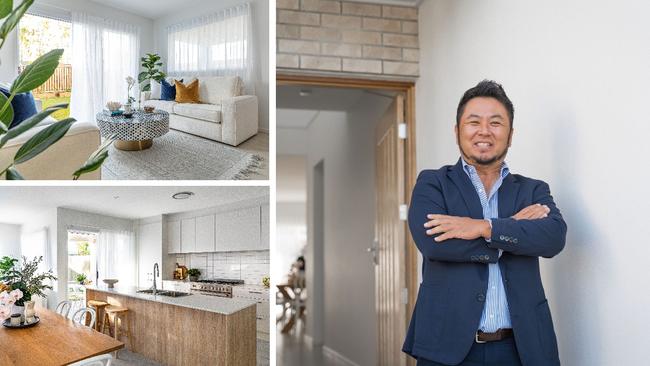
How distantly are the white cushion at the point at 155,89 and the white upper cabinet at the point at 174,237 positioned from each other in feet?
1.01

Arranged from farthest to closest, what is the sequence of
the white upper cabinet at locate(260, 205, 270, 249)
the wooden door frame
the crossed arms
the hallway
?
the hallway, the wooden door frame, the crossed arms, the white upper cabinet at locate(260, 205, 270, 249)

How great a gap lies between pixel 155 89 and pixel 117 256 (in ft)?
1.36

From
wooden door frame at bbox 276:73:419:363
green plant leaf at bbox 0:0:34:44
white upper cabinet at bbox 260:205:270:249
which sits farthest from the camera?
wooden door frame at bbox 276:73:419:363

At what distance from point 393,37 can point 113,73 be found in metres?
2.77

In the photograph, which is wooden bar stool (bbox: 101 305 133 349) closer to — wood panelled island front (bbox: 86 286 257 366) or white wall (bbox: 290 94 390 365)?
wood panelled island front (bbox: 86 286 257 366)

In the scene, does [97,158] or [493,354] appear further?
[493,354]

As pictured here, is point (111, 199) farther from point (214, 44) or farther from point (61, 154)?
point (214, 44)

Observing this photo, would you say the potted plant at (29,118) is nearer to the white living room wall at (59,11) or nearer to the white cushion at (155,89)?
the white living room wall at (59,11)

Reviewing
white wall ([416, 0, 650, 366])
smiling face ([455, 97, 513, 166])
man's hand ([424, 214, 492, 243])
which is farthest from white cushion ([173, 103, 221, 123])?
white wall ([416, 0, 650, 366])

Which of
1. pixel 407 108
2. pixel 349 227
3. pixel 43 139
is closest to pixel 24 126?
pixel 43 139

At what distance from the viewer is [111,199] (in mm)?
1623

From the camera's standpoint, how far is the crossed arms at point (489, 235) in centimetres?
194

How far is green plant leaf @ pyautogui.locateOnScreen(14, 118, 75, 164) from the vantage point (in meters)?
1.52

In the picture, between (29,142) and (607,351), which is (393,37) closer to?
(607,351)
